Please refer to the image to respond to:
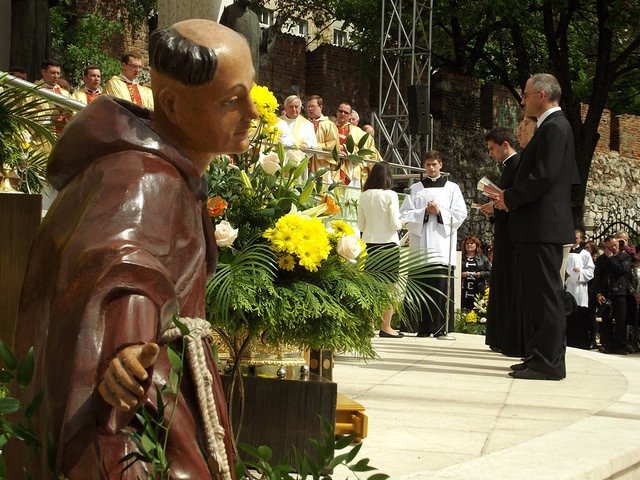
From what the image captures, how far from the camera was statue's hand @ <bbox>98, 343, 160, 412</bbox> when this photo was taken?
7.38 feet

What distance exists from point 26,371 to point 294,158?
2.54 meters

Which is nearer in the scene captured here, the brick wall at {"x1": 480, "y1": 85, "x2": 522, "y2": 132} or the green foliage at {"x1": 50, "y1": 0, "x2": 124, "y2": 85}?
the green foliage at {"x1": 50, "y1": 0, "x2": 124, "y2": 85}

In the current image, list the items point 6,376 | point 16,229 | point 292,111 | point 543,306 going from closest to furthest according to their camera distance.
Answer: point 6,376
point 16,229
point 543,306
point 292,111

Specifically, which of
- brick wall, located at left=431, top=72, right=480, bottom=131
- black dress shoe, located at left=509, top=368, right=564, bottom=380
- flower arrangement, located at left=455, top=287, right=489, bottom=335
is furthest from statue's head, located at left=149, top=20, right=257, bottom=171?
brick wall, located at left=431, top=72, right=480, bottom=131

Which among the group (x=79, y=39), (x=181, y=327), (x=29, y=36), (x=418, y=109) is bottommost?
(x=181, y=327)

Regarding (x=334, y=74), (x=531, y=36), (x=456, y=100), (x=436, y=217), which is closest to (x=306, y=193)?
(x=436, y=217)

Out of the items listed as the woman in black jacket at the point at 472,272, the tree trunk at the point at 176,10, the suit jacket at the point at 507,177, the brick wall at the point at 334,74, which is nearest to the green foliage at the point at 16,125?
the tree trunk at the point at 176,10

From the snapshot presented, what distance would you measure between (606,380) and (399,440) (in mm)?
3658

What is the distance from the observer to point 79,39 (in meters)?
19.3

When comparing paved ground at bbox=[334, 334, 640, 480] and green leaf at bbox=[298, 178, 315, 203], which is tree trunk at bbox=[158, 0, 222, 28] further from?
green leaf at bbox=[298, 178, 315, 203]

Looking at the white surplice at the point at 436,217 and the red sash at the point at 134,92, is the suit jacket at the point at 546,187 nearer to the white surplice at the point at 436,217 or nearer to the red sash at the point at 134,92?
the white surplice at the point at 436,217

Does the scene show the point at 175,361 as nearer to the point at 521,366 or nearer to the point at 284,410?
the point at 284,410

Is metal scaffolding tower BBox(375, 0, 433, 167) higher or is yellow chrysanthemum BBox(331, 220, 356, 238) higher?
metal scaffolding tower BBox(375, 0, 433, 167)

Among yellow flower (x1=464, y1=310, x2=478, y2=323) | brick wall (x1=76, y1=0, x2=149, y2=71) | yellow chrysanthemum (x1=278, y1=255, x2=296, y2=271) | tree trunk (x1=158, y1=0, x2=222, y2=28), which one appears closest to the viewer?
yellow chrysanthemum (x1=278, y1=255, x2=296, y2=271)
